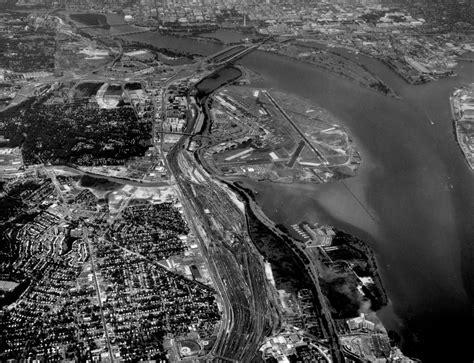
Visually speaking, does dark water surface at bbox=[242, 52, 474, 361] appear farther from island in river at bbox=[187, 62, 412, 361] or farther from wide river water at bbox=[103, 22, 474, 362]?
island in river at bbox=[187, 62, 412, 361]

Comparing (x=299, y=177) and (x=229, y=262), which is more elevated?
(x=299, y=177)

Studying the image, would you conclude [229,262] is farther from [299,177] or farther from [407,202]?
[407,202]

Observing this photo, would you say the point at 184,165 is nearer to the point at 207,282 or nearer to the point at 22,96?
the point at 207,282

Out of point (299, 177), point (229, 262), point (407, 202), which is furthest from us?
point (299, 177)

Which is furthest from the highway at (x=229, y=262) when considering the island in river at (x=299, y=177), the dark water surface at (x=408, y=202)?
the dark water surface at (x=408, y=202)

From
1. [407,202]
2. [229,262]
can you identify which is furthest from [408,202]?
[229,262]

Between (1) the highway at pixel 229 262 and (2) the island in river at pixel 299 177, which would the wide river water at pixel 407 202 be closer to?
(2) the island in river at pixel 299 177
